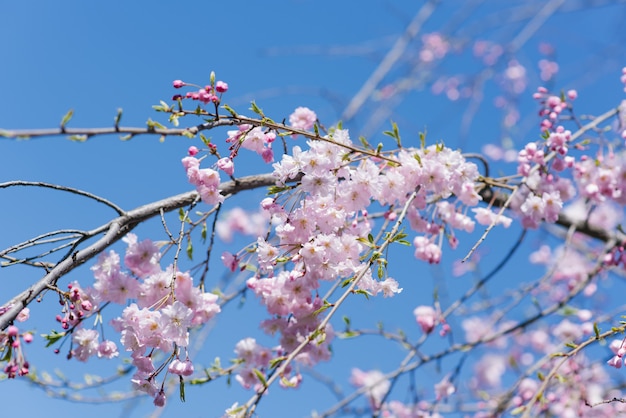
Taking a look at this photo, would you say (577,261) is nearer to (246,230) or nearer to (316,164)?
(246,230)

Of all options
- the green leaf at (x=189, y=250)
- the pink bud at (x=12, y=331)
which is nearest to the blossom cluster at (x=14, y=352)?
the pink bud at (x=12, y=331)

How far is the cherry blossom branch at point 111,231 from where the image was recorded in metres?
1.70

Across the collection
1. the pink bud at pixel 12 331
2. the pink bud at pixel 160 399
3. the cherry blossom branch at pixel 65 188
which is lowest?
the pink bud at pixel 160 399

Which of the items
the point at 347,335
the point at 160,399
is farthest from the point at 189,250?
the point at 347,335

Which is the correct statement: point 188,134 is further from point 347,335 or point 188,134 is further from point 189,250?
point 347,335

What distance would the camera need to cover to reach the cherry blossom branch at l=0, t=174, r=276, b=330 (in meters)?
1.70

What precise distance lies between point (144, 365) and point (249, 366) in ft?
1.97

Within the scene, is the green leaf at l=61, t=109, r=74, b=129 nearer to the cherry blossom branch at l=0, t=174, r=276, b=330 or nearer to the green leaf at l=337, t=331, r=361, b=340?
the cherry blossom branch at l=0, t=174, r=276, b=330

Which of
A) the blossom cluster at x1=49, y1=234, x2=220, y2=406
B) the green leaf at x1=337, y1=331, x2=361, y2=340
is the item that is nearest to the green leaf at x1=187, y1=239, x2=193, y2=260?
the blossom cluster at x1=49, y1=234, x2=220, y2=406

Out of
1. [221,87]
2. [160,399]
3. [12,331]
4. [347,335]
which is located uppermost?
[221,87]

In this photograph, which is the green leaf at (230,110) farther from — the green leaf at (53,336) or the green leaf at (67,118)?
the green leaf at (53,336)

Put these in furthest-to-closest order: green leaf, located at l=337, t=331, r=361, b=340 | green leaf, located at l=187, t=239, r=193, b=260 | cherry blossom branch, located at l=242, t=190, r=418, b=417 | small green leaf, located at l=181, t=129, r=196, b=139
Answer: green leaf, located at l=337, t=331, r=361, b=340, green leaf, located at l=187, t=239, r=193, b=260, small green leaf, located at l=181, t=129, r=196, b=139, cherry blossom branch, located at l=242, t=190, r=418, b=417

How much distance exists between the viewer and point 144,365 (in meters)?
1.82

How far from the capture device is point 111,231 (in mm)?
1938
